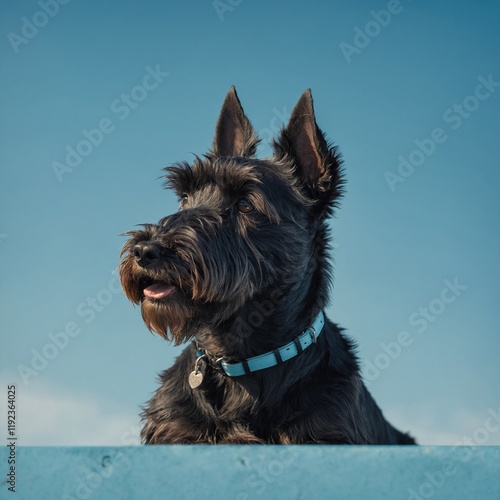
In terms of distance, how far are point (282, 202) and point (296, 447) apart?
2418 mm

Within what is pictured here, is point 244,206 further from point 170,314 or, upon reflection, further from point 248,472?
point 248,472

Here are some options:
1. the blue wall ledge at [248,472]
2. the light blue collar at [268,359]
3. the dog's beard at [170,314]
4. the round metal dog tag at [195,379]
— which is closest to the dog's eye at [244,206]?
the dog's beard at [170,314]

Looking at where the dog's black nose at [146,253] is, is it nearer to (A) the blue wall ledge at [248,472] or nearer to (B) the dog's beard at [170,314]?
(B) the dog's beard at [170,314]

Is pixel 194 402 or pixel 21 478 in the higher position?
pixel 194 402

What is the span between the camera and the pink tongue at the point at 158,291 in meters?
4.19

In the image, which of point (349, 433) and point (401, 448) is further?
point (349, 433)

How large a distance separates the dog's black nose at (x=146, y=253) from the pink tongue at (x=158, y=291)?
0.24 metres

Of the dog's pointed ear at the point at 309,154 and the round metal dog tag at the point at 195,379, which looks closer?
the round metal dog tag at the point at 195,379

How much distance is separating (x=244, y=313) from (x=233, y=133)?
1.90m

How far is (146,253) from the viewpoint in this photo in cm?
402

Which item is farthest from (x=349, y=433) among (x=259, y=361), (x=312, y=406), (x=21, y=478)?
(x=21, y=478)

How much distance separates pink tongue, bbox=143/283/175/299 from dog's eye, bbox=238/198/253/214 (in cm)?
83

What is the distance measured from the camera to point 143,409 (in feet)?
16.1

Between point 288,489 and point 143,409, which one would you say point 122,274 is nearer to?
point 143,409
